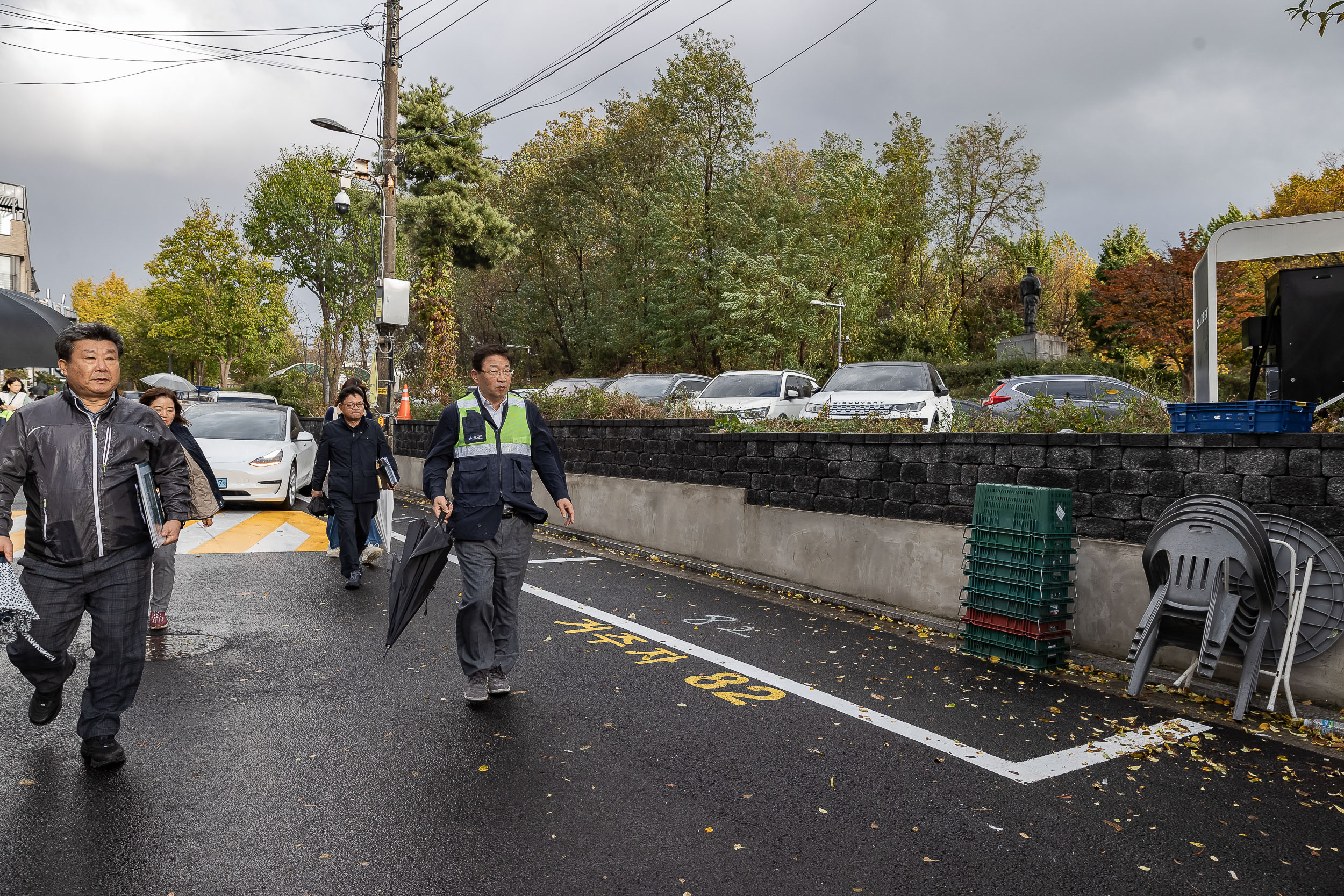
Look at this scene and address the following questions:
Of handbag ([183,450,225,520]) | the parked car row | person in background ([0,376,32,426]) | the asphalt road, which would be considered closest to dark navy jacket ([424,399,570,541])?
the asphalt road

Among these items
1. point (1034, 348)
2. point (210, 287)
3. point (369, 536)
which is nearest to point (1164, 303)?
point (1034, 348)

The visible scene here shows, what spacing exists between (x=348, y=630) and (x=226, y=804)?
3.17 m

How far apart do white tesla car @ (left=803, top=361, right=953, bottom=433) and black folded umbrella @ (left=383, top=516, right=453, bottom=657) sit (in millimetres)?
8029

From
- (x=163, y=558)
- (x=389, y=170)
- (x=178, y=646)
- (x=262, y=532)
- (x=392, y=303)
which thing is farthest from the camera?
(x=389, y=170)

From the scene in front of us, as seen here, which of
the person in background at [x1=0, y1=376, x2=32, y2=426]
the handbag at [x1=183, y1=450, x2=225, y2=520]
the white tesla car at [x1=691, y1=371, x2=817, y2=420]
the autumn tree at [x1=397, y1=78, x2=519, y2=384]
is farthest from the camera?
the autumn tree at [x1=397, y1=78, x2=519, y2=384]

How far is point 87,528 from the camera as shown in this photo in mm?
3980

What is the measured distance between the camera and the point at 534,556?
1062cm

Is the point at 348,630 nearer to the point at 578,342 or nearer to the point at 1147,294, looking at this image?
the point at 1147,294

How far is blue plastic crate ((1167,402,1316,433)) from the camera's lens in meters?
5.33

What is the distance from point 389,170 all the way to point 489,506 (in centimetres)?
1912

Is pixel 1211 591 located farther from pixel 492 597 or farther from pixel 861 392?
pixel 861 392

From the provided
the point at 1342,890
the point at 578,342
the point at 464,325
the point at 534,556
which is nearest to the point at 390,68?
the point at 534,556

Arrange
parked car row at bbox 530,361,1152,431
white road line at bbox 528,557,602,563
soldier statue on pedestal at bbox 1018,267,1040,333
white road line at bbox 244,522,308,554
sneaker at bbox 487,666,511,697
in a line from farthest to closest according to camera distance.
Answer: soldier statue on pedestal at bbox 1018,267,1040,333 → parked car row at bbox 530,361,1152,431 → white road line at bbox 244,522,308,554 → white road line at bbox 528,557,602,563 → sneaker at bbox 487,666,511,697

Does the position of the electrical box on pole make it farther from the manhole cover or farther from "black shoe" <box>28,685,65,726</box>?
"black shoe" <box>28,685,65,726</box>
